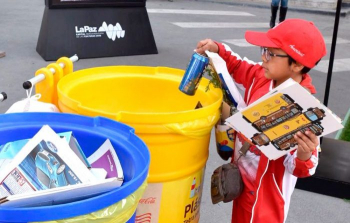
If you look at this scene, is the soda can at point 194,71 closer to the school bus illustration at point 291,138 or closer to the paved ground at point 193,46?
the school bus illustration at point 291,138

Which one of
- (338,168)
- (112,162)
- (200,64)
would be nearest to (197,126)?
(200,64)

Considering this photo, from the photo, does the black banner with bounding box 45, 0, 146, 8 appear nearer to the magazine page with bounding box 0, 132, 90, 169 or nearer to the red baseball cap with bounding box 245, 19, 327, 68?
the red baseball cap with bounding box 245, 19, 327, 68

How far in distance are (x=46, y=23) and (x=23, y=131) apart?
440 centimetres

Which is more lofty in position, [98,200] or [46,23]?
[98,200]

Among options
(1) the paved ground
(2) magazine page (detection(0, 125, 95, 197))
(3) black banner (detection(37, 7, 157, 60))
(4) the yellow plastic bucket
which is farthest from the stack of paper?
(3) black banner (detection(37, 7, 157, 60))

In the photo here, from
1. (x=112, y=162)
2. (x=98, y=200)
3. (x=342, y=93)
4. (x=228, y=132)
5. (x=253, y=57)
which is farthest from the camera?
(x=253, y=57)

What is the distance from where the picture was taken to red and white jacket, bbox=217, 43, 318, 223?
6.04ft

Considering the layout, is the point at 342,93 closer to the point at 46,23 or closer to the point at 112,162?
the point at 46,23

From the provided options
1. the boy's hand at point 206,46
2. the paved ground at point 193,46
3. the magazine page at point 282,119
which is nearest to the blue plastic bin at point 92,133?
the magazine page at point 282,119

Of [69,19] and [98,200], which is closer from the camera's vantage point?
[98,200]

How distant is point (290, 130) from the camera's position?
1653 mm

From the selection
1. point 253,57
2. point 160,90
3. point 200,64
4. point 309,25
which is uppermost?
point 309,25

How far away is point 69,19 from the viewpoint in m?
5.80

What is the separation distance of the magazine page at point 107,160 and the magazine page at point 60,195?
190 millimetres
